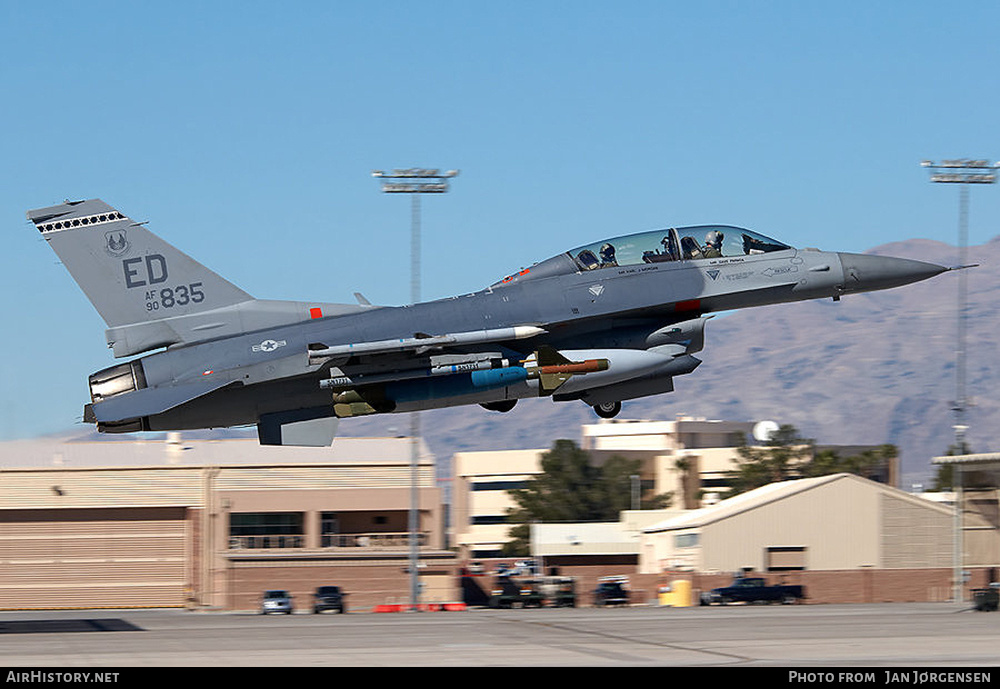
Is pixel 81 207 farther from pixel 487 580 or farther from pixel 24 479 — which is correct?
pixel 24 479

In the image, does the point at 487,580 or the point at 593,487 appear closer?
the point at 487,580

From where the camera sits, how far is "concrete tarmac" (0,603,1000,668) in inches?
1377

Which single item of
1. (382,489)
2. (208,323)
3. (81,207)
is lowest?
(382,489)

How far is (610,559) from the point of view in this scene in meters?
85.7

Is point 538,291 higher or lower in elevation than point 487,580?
higher

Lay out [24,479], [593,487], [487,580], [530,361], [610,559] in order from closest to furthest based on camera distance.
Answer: [530,361], [487,580], [24,479], [610,559], [593,487]

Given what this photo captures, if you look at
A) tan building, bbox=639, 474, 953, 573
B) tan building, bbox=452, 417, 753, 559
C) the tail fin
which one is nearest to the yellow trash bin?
tan building, bbox=639, 474, 953, 573

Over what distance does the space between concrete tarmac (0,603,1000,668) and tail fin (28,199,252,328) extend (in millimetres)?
9222

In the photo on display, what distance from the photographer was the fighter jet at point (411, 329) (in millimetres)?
30250

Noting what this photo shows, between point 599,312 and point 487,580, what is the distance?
45.1 metres

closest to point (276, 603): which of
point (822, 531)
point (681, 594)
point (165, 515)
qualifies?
point (681, 594)

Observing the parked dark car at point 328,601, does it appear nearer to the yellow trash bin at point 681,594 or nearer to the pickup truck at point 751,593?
the yellow trash bin at point 681,594

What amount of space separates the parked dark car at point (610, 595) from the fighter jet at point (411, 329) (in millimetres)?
35198
